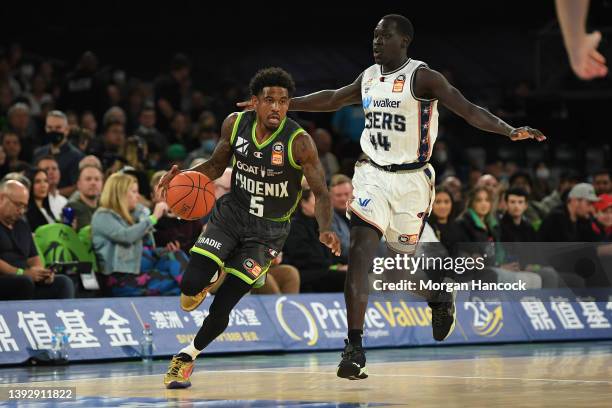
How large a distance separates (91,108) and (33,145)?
2372 millimetres

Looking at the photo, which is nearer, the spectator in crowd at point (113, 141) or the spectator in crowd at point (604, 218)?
the spectator in crowd at point (113, 141)

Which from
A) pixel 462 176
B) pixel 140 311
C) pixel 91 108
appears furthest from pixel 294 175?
pixel 462 176

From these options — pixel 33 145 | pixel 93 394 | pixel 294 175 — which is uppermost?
pixel 33 145

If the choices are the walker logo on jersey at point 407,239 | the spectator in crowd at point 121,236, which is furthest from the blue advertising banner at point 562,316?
the walker logo on jersey at point 407,239

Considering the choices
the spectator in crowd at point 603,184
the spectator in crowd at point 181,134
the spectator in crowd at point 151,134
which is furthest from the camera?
the spectator in crowd at point 181,134

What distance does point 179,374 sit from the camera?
9.33m

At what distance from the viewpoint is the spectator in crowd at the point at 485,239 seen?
48.7 ft

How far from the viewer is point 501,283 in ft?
48.2

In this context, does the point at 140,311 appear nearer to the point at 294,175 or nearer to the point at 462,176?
the point at 294,175

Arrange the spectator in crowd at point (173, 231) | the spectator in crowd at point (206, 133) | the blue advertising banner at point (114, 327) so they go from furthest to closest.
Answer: the spectator in crowd at point (206, 133)
the spectator in crowd at point (173, 231)
the blue advertising banner at point (114, 327)

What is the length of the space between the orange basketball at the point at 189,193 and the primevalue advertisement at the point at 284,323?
104 inches

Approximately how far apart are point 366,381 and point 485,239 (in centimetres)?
570

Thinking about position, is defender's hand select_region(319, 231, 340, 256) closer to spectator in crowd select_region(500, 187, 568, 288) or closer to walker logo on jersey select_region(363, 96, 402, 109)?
walker logo on jersey select_region(363, 96, 402, 109)

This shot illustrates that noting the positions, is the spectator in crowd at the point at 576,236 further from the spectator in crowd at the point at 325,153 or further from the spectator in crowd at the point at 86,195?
the spectator in crowd at the point at 86,195
